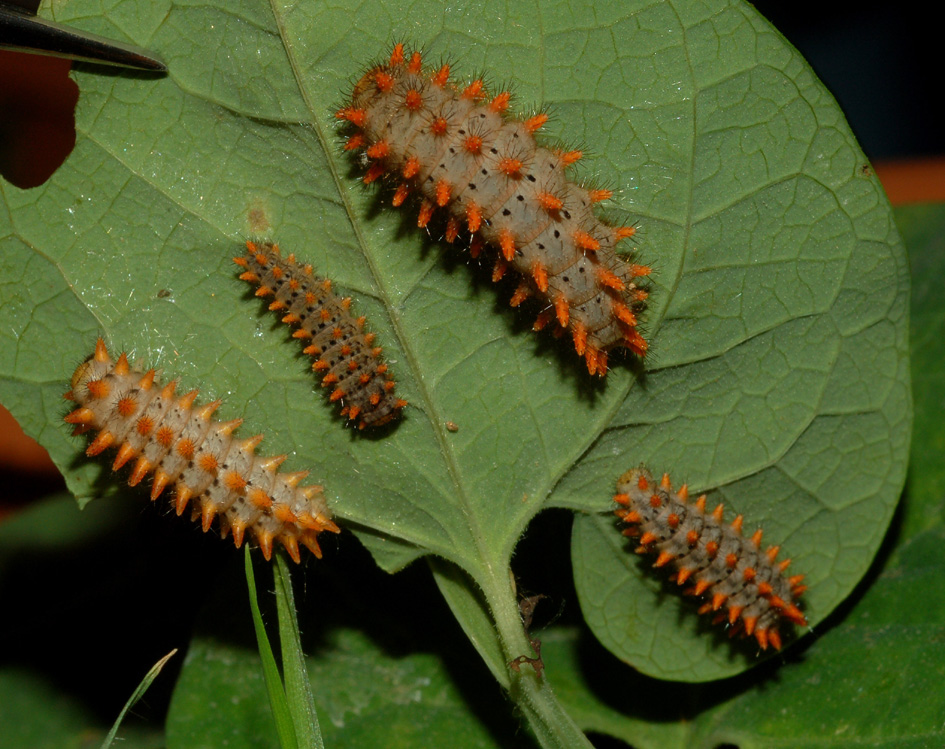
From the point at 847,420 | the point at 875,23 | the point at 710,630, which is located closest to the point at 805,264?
the point at 847,420

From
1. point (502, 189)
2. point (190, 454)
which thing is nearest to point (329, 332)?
point (190, 454)

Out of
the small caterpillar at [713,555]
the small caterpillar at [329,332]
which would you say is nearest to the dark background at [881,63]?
the small caterpillar at [713,555]

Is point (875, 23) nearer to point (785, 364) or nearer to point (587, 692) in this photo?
point (785, 364)

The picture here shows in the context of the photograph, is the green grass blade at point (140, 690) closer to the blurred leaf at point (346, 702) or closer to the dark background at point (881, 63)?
the blurred leaf at point (346, 702)

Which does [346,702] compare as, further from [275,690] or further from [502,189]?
[502,189]

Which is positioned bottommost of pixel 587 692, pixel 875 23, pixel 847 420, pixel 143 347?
pixel 587 692

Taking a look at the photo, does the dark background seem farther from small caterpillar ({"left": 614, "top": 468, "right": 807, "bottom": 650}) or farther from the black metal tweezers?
the black metal tweezers
